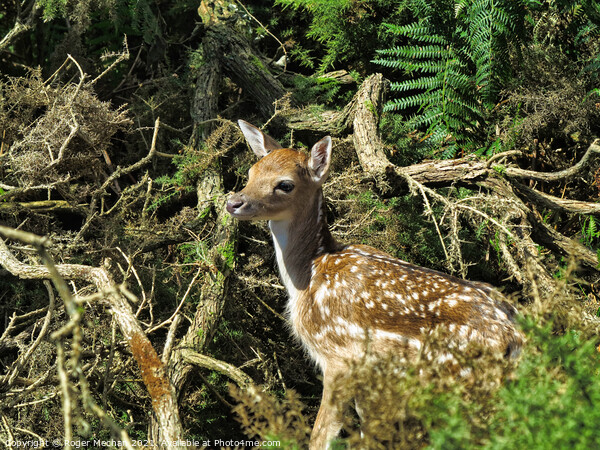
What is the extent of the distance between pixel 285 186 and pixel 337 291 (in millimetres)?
837

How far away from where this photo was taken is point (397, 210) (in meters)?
5.48

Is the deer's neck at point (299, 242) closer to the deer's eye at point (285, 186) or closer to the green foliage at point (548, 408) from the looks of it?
the deer's eye at point (285, 186)

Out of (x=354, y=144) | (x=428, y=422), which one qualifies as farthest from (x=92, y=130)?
(x=428, y=422)

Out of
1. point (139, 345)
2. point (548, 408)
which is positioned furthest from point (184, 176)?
point (548, 408)

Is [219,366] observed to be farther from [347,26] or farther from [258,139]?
[347,26]

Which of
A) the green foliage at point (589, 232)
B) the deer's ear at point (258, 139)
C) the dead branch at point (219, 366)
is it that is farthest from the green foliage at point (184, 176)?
the green foliage at point (589, 232)

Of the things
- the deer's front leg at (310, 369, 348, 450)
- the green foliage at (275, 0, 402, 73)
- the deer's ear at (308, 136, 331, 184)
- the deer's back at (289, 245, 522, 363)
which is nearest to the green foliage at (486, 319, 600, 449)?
the deer's back at (289, 245, 522, 363)

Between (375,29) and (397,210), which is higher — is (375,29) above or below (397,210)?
above

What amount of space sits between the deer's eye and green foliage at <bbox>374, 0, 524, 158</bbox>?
6.23ft

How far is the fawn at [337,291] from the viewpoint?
3744 mm

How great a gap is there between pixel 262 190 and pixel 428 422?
2308mm

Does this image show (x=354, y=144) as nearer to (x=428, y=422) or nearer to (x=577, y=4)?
(x=577, y=4)

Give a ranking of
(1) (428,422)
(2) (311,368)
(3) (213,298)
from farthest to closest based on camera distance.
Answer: (2) (311,368)
(3) (213,298)
(1) (428,422)

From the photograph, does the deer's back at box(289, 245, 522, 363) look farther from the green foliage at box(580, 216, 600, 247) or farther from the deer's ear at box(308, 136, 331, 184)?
the green foliage at box(580, 216, 600, 247)
